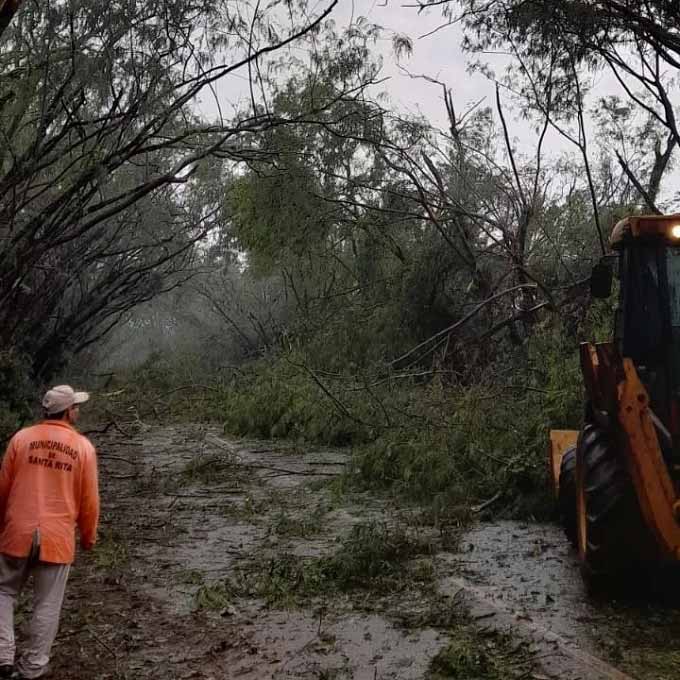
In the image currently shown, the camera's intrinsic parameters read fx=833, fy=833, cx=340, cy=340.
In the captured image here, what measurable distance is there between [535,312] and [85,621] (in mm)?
12742

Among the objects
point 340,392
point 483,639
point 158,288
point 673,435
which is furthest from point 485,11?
point 158,288

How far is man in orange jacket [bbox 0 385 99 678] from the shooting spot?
4.93 metres

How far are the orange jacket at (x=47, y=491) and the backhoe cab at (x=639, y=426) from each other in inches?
135

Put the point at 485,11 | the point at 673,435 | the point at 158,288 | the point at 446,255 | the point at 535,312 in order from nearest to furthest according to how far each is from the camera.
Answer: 1. the point at 673,435
2. the point at 485,11
3. the point at 535,312
4. the point at 446,255
5. the point at 158,288

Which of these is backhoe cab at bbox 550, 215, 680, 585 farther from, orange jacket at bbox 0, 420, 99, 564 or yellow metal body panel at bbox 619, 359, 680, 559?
orange jacket at bbox 0, 420, 99, 564

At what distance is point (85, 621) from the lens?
20.4ft

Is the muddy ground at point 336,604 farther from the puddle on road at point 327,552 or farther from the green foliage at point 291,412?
the green foliage at point 291,412

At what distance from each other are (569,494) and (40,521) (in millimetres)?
4790

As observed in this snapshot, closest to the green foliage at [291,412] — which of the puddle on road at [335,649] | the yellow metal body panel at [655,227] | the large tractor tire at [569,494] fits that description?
the large tractor tire at [569,494]

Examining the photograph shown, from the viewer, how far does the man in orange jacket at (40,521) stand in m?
4.93

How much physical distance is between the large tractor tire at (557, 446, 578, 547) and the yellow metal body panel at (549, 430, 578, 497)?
301mm

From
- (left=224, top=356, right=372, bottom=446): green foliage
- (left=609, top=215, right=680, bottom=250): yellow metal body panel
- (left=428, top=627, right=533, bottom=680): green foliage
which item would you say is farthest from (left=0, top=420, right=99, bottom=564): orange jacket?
(left=224, top=356, right=372, bottom=446): green foliage

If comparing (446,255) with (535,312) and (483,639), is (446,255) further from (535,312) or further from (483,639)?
(483,639)

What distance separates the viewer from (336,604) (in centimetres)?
658
